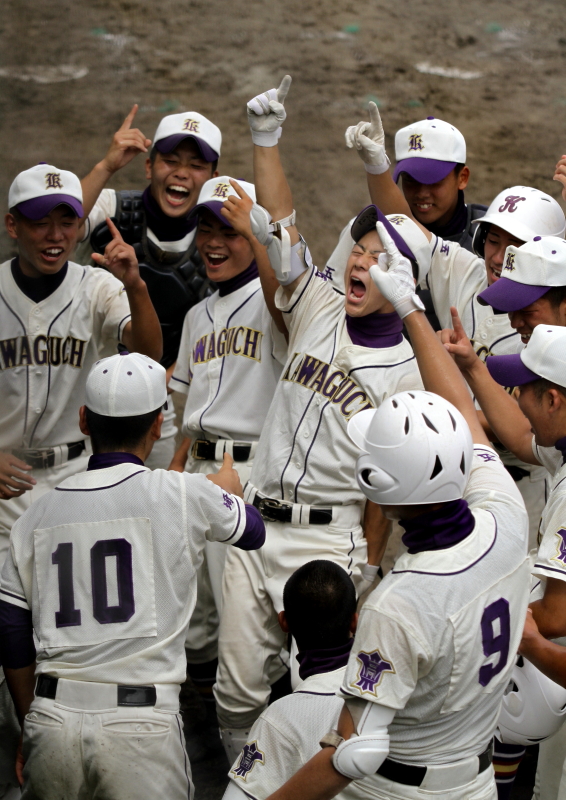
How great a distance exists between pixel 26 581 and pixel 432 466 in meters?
1.23

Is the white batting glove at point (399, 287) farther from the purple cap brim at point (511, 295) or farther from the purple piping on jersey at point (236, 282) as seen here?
the purple piping on jersey at point (236, 282)

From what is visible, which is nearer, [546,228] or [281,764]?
[281,764]

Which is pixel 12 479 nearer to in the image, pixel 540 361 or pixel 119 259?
pixel 119 259

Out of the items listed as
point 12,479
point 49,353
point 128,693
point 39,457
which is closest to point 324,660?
point 128,693

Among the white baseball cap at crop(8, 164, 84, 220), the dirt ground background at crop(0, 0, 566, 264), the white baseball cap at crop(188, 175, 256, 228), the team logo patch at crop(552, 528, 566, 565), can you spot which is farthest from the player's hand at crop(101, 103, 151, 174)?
the dirt ground background at crop(0, 0, 566, 264)

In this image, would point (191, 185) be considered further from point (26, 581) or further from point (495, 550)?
point (495, 550)

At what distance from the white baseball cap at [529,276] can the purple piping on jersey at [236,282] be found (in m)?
1.15

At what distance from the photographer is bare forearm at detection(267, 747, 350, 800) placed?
209 centimetres

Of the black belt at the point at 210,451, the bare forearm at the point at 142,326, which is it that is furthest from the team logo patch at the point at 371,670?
the bare forearm at the point at 142,326

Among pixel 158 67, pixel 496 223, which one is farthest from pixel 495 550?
pixel 158 67

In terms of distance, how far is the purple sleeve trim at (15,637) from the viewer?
8.87 ft

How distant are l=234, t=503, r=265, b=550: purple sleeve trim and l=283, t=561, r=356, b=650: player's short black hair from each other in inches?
7.6

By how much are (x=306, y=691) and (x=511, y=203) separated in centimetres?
217

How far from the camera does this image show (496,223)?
371cm
